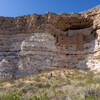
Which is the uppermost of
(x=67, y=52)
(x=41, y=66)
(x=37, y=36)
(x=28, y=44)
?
(x=37, y=36)

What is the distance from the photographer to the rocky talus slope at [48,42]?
1119 cm

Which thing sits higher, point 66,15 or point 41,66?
point 66,15

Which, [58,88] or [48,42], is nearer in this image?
[58,88]

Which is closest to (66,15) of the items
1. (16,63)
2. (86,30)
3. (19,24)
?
(86,30)

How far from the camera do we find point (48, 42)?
12.3 meters

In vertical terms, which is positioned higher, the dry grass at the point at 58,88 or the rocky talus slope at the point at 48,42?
the rocky talus slope at the point at 48,42

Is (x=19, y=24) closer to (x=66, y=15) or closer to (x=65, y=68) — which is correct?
(x=66, y=15)

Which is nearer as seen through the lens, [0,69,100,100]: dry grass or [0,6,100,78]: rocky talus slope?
[0,69,100,100]: dry grass

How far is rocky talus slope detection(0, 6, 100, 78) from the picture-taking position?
11.2 meters

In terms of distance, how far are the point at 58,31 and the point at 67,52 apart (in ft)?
9.05

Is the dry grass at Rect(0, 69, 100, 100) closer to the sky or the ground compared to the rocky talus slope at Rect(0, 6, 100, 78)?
closer to the ground

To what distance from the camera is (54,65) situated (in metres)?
11.2

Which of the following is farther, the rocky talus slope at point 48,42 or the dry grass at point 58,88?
the rocky talus slope at point 48,42

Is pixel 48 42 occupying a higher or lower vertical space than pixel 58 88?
higher
